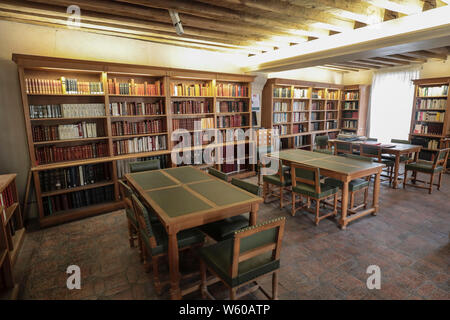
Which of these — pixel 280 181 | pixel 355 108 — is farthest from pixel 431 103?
pixel 280 181

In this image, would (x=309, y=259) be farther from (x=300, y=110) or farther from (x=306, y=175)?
(x=300, y=110)

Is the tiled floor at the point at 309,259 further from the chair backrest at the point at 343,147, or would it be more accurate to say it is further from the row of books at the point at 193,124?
the chair backrest at the point at 343,147

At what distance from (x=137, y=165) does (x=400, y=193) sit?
4.94m

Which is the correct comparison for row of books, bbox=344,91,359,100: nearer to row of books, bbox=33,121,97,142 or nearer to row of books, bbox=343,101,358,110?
row of books, bbox=343,101,358,110

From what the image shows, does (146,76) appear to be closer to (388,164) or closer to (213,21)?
(213,21)

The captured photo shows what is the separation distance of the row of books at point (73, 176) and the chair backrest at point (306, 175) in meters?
3.11

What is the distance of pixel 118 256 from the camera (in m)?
2.96

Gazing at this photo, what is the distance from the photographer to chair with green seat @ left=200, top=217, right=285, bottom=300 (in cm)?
175

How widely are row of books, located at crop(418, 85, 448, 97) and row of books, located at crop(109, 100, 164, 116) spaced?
681 cm

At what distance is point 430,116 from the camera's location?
265 inches

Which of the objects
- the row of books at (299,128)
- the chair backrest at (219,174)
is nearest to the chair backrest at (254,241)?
the chair backrest at (219,174)

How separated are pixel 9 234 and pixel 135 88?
2755mm

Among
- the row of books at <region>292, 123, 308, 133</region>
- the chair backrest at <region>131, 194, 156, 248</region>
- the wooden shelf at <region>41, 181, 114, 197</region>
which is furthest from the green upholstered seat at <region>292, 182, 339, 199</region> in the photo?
the row of books at <region>292, 123, 308, 133</region>

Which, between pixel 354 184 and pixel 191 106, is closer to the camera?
pixel 354 184
